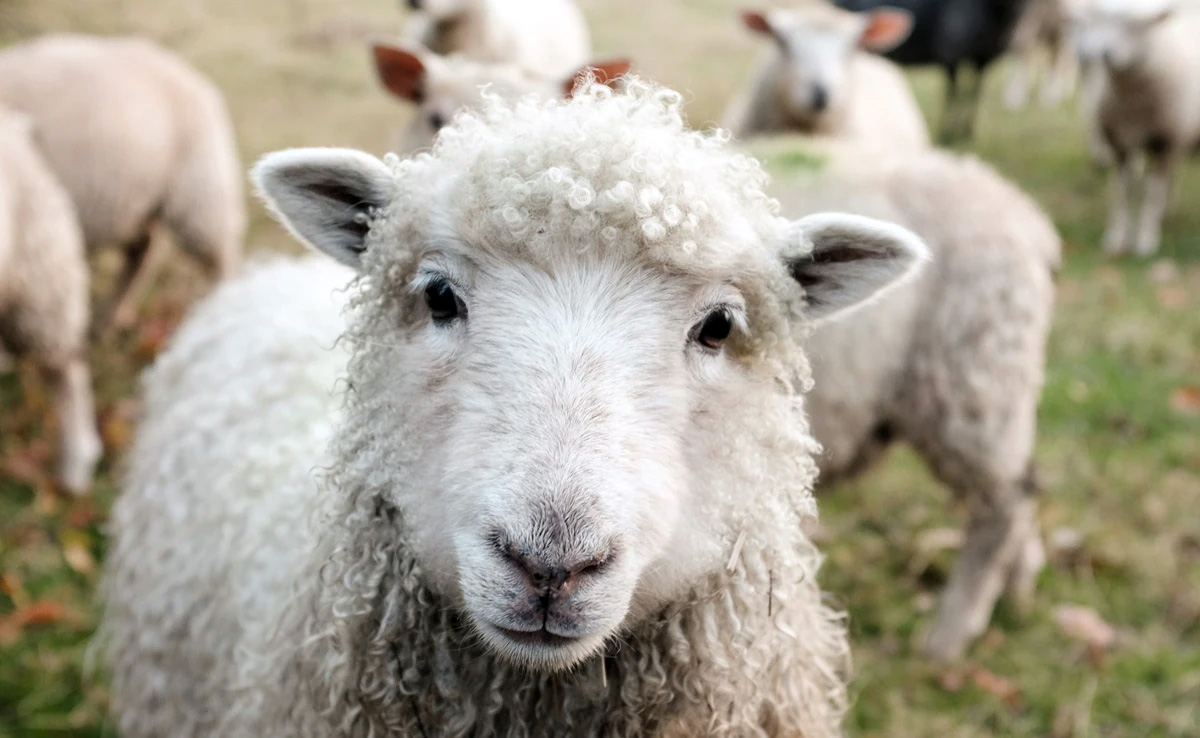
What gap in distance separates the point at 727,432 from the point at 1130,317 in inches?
225

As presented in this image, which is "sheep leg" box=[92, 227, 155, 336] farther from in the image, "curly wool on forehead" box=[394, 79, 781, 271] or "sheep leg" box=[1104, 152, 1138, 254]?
"sheep leg" box=[1104, 152, 1138, 254]

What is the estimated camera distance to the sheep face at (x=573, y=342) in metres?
1.45

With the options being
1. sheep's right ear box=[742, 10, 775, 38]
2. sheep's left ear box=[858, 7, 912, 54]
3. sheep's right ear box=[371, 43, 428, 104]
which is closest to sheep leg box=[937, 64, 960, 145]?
sheep's left ear box=[858, 7, 912, 54]

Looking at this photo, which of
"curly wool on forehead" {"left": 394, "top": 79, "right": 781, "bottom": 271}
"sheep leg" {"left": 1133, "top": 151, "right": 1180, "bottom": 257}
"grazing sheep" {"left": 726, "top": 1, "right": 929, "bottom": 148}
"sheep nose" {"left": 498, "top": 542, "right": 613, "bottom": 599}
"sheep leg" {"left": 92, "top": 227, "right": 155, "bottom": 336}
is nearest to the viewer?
"sheep nose" {"left": 498, "top": 542, "right": 613, "bottom": 599}

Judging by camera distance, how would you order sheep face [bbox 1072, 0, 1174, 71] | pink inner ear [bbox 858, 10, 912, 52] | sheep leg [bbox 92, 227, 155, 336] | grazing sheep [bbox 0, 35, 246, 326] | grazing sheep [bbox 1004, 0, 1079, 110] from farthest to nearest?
grazing sheep [bbox 1004, 0, 1079, 110], sheep face [bbox 1072, 0, 1174, 71], pink inner ear [bbox 858, 10, 912, 52], sheep leg [bbox 92, 227, 155, 336], grazing sheep [bbox 0, 35, 246, 326]

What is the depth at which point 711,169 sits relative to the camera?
5.80ft

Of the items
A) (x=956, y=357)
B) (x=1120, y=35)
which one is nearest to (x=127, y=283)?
(x=956, y=357)

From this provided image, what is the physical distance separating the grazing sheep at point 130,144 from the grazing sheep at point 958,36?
312 inches

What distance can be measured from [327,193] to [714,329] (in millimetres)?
780

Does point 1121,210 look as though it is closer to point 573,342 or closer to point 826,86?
point 826,86

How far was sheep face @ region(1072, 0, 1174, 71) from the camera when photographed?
7.42 metres

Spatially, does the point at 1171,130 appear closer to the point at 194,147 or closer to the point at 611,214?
the point at 194,147

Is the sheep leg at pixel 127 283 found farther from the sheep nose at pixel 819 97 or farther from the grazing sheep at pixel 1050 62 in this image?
the grazing sheep at pixel 1050 62

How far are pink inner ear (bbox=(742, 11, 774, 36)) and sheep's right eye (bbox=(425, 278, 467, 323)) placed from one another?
5.14 m
